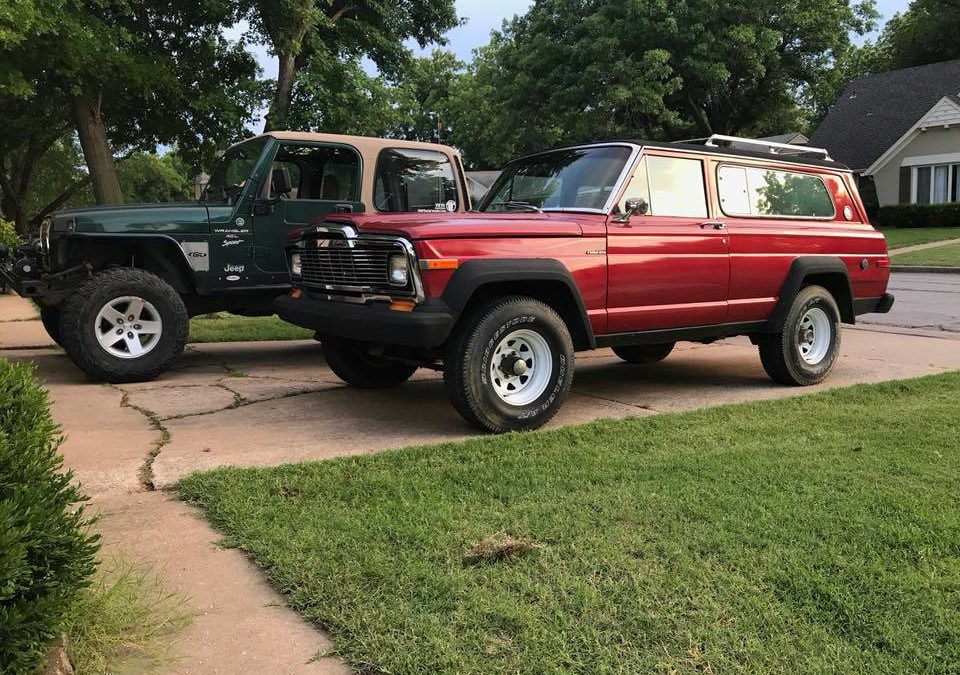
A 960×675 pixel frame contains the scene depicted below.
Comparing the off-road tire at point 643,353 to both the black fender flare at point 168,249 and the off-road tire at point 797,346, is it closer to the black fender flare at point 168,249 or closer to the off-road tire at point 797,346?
the off-road tire at point 797,346

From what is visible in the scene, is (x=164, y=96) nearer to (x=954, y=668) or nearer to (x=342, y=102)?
(x=342, y=102)

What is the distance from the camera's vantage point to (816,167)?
720 cm

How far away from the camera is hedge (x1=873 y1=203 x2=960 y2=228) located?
28641 millimetres

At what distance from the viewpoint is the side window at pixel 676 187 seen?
19.7ft

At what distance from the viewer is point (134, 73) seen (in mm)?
13055

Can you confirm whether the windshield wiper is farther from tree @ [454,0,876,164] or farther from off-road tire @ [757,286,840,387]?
tree @ [454,0,876,164]

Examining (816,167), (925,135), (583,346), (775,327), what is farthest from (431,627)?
(925,135)

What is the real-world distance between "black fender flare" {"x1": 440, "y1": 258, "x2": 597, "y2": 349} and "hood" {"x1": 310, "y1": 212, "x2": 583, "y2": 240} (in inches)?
7.9

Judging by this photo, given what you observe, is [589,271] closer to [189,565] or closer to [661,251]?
[661,251]

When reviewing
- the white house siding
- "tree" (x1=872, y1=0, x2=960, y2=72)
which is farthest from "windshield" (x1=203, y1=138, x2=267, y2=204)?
"tree" (x1=872, y1=0, x2=960, y2=72)

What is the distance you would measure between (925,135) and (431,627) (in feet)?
113

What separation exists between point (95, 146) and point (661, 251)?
1277 cm

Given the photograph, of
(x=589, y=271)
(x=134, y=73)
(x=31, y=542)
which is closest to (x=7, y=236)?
(x=134, y=73)

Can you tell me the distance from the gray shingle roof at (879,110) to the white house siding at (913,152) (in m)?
0.63
